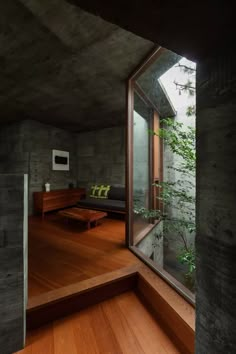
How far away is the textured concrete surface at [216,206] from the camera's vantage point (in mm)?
689

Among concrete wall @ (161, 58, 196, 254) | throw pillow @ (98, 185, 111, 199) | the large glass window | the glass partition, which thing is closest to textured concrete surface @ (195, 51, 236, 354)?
the large glass window

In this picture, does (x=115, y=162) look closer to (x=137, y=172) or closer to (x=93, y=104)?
(x=93, y=104)

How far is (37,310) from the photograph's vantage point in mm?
1369

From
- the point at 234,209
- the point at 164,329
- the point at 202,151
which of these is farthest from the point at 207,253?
the point at 164,329

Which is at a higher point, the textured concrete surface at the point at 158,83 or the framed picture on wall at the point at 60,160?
the textured concrete surface at the point at 158,83

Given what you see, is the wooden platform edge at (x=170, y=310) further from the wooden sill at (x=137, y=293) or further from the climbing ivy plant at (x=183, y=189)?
the climbing ivy plant at (x=183, y=189)

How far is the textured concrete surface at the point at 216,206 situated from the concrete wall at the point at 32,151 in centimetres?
470

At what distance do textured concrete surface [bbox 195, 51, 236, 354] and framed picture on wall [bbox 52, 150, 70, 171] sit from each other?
500 centimetres

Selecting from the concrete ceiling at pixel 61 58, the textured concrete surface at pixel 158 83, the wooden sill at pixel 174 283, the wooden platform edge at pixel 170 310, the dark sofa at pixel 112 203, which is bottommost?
the wooden platform edge at pixel 170 310

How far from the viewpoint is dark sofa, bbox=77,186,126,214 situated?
405 cm

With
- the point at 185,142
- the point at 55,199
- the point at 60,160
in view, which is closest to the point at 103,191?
the point at 55,199

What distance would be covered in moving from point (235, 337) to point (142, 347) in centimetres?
80

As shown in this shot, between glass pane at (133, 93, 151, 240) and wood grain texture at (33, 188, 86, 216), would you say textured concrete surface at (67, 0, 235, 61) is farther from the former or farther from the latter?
wood grain texture at (33, 188, 86, 216)

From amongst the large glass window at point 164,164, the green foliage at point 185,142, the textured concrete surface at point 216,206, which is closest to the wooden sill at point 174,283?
the large glass window at point 164,164
